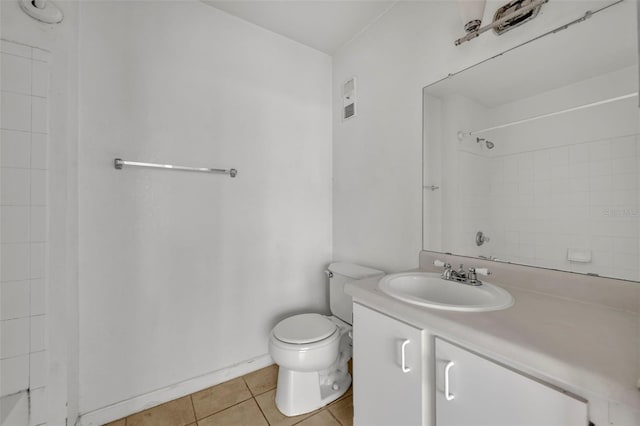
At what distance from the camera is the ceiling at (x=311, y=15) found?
1.47 metres

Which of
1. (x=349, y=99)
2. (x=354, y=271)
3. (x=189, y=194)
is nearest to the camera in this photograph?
(x=189, y=194)

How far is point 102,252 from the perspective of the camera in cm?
122

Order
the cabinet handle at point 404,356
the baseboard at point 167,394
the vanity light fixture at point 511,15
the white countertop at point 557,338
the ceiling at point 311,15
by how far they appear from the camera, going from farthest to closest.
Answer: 1. the ceiling at point 311,15
2. the baseboard at point 167,394
3. the vanity light fixture at point 511,15
4. the cabinet handle at point 404,356
5. the white countertop at point 557,338

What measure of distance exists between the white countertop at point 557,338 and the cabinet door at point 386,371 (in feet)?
0.21

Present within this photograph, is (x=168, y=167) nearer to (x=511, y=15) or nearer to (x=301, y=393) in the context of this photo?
(x=301, y=393)

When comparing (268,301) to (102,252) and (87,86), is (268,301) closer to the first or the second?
(102,252)

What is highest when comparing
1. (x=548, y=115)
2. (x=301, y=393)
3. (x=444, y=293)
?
(x=548, y=115)

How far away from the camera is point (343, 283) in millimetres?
1588

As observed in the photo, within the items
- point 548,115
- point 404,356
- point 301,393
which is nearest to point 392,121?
point 548,115

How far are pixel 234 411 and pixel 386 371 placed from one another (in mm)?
937

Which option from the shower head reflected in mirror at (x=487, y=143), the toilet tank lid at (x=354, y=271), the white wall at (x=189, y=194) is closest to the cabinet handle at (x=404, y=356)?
the toilet tank lid at (x=354, y=271)

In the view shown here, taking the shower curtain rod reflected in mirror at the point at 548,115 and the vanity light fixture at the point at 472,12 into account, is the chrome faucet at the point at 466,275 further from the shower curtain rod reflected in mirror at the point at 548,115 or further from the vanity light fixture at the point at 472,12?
the vanity light fixture at the point at 472,12

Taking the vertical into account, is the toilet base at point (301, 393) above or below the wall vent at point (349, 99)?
below

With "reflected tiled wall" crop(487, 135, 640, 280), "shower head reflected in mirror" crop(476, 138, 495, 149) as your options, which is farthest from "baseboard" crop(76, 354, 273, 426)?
"shower head reflected in mirror" crop(476, 138, 495, 149)
